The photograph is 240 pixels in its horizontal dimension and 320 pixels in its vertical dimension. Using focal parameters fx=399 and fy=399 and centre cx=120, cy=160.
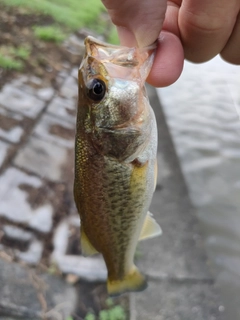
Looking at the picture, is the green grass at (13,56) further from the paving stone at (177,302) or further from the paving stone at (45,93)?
the paving stone at (177,302)

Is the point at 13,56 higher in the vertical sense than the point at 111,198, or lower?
lower

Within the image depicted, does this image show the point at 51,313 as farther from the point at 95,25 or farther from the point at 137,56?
the point at 95,25

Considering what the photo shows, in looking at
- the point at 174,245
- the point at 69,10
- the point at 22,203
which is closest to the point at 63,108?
the point at 22,203

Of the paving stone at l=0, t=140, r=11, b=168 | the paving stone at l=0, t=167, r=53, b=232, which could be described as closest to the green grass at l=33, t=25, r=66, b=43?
the paving stone at l=0, t=140, r=11, b=168

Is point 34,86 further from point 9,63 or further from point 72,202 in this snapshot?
point 72,202

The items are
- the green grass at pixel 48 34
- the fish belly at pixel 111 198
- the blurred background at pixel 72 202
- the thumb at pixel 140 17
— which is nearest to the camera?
the thumb at pixel 140 17

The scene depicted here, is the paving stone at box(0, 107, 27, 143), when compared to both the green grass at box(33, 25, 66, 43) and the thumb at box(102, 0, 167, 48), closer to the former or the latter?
the green grass at box(33, 25, 66, 43)

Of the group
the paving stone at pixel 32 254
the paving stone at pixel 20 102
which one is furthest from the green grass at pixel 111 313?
the paving stone at pixel 20 102

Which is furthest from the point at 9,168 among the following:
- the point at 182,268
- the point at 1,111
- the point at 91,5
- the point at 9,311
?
the point at 91,5
